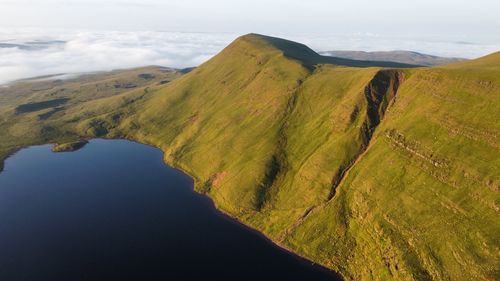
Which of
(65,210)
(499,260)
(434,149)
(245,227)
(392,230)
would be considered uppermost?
(434,149)

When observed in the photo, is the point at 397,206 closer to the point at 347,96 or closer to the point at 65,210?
the point at 347,96

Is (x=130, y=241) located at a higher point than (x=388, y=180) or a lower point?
lower

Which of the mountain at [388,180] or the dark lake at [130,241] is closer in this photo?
the mountain at [388,180]

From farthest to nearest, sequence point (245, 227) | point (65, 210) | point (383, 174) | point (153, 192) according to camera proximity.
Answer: point (153, 192) < point (65, 210) < point (245, 227) < point (383, 174)

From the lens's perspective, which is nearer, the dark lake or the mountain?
the mountain

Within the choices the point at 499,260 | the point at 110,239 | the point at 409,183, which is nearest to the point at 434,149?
the point at 409,183

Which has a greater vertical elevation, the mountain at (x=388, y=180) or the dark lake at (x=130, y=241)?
the mountain at (x=388, y=180)

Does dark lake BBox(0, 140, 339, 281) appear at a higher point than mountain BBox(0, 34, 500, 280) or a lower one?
lower

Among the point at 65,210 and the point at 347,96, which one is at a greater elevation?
the point at 347,96
